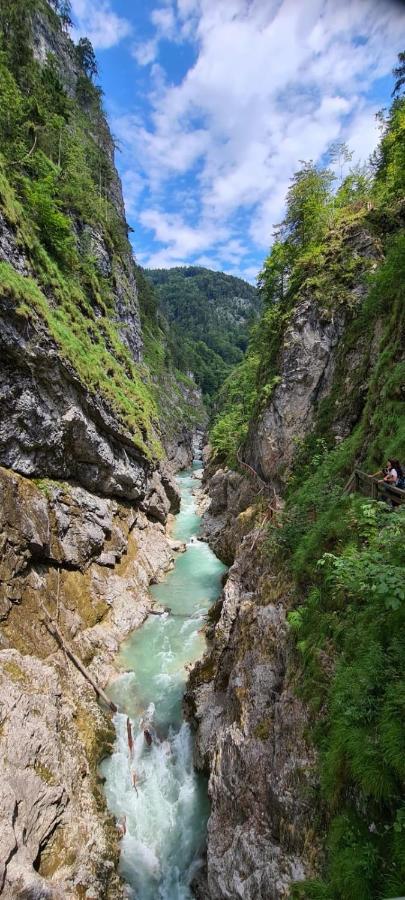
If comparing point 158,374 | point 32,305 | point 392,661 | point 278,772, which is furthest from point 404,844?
point 158,374

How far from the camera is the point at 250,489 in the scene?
2522cm

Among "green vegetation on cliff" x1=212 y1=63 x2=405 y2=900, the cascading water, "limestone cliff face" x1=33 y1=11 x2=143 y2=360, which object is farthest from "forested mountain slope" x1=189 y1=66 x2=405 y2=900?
"limestone cliff face" x1=33 y1=11 x2=143 y2=360

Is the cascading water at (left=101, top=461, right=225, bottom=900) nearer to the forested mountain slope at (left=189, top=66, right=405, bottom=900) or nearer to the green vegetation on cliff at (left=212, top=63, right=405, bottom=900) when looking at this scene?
the forested mountain slope at (left=189, top=66, right=405, bottom=900)

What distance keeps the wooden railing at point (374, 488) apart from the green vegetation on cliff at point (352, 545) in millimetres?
335

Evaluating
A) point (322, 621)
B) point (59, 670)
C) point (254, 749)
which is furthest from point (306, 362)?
point (59, 670)

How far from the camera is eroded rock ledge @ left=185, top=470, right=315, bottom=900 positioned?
6762mm

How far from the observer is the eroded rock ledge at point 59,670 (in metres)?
9.07

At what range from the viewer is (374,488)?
8.54 m

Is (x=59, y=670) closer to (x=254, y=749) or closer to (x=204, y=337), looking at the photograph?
(x=254, y=749)

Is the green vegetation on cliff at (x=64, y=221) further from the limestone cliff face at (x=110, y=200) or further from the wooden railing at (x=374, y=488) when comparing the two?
the wooden railing at (x=374, y=488)

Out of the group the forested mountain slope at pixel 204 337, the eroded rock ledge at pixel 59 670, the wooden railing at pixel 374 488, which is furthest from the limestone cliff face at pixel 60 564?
the forested mountain slope at pixel 204 337

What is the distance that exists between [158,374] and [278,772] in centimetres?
6394

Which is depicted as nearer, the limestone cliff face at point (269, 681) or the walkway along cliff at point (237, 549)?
the walkway along cliff at point (237, 549)

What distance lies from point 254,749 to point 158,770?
5.63 metres
